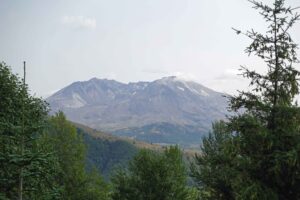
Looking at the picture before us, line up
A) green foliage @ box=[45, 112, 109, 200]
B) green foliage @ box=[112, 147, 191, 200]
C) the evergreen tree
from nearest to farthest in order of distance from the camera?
the evergreen tree < green foliage @ box=[112, 147, 191, 200] < green foliage @ box=[45, 112, 109, 200]

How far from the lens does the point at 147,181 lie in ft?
109

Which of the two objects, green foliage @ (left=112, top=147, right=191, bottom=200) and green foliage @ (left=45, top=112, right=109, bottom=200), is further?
green foliage @ (left=45, top=112, right=109, bottom=200)

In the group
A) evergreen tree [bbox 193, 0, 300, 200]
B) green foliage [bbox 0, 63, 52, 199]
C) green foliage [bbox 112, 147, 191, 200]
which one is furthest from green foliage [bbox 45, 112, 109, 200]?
evergreen tree [bbox 193, 0, 300, 200]

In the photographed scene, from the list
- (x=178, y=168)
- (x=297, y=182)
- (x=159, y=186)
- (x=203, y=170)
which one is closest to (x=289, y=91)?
(x=297, y=182)

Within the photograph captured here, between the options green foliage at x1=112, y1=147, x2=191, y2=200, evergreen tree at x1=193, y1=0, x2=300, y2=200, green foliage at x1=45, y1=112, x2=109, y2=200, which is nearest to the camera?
evergreen tree at x1=193, y1=0, x2=300, y2=200

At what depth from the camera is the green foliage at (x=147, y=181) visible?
33219mm

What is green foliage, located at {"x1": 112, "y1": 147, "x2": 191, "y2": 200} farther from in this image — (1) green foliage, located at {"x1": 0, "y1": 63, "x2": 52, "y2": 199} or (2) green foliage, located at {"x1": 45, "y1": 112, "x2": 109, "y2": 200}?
(1) green foliage, located at {"x1": 0, "y1": 63, "x2": 52, "y2": 199}

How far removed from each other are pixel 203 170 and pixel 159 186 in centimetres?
1066

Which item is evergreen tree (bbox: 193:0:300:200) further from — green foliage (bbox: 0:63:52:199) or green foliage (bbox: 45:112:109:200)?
green foliage (bbox: 45:112:109:200)

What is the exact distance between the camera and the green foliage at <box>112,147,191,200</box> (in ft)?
109

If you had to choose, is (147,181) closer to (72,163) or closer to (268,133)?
(72,163)

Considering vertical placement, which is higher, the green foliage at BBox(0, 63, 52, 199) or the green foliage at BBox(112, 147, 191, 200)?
the green foliage at BBox(0, 63, 52, 199)

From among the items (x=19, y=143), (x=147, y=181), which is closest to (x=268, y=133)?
(x=19, y=143)

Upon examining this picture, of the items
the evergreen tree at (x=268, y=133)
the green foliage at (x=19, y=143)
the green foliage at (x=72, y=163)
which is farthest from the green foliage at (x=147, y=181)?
the evergreen tree at (x=268, y=133)
